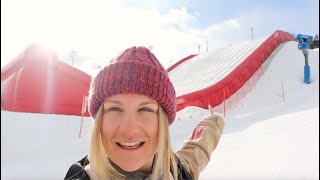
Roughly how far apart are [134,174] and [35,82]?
745 cm

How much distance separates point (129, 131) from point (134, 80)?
0.32m

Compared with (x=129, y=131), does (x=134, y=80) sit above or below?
above

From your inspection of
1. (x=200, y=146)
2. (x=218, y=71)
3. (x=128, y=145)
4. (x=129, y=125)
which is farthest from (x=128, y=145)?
(x=218, y=71)

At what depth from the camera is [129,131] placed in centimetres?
172

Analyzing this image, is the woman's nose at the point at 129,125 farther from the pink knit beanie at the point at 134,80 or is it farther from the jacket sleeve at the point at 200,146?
the jacket sleeve at the point at 200,146

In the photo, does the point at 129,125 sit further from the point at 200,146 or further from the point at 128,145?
the point at 200,146

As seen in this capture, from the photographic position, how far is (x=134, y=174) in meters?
1.82

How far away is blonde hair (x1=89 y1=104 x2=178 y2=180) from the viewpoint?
5.79 feet

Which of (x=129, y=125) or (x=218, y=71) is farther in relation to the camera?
(x=218, y=71)

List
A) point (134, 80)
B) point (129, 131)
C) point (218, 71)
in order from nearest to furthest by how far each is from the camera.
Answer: point (129, 131), point (134, 80), point (218, 71)

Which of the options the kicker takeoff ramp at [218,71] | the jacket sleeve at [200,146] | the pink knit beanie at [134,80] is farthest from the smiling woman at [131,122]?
the kicker takeoff ramp at [218,71]

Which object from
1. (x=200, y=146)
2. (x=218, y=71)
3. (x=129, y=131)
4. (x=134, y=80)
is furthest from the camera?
(x=218, y=71)

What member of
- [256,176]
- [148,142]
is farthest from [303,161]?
[148,142]

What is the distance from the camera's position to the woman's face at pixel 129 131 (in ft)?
5.69
